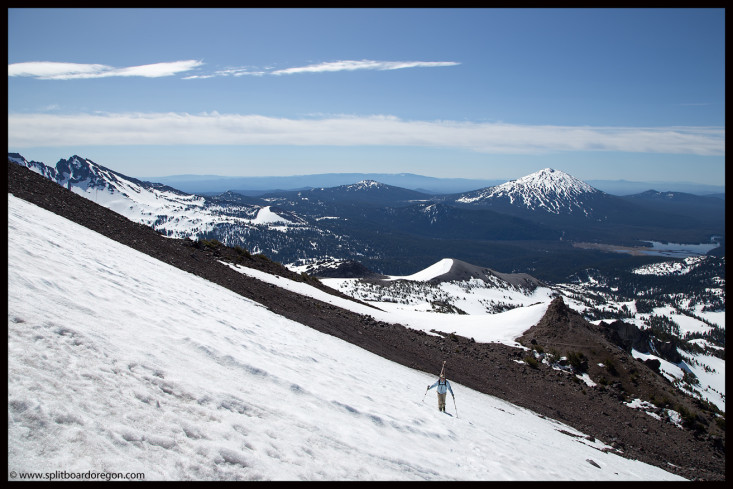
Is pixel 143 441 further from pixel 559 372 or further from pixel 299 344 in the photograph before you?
pixel 559 372

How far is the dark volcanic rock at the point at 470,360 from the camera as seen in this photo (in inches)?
680

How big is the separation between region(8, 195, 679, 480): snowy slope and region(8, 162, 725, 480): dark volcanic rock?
12.8ft

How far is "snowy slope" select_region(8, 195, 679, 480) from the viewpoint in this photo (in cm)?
505

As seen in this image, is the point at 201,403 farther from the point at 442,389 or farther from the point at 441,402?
the point at 441,402

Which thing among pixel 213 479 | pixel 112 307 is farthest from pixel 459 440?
pixel 112 307

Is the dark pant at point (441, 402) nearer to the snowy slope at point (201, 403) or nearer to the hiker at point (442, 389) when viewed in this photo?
the hiker at point (442, 389)

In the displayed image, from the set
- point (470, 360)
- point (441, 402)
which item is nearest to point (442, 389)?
point (441, 402)

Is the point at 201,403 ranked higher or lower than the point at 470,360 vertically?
higher

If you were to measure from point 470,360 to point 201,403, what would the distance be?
18654mm

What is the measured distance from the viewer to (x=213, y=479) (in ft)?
16.4

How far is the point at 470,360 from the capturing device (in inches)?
884

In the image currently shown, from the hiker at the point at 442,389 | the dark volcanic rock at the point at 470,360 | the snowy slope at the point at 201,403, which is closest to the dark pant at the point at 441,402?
the hiker at the point at 442,389

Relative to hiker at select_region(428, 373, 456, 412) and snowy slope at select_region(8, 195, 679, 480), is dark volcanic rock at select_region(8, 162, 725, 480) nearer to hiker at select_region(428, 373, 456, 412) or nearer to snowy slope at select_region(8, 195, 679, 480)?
snowy slope at select_region(8, 195, 679, 480)

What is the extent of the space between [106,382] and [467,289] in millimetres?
120516
